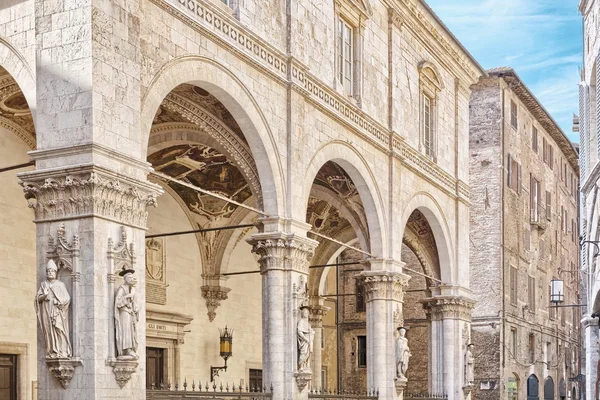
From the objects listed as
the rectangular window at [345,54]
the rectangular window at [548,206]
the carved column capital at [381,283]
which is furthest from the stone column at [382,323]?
the rectangular window at [548,206]

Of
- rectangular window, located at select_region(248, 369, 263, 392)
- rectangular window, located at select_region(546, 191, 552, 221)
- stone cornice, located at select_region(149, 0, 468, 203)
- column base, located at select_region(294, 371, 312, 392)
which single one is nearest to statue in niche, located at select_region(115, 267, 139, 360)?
stone cornice, located at select_region(149, 0, 468, 203)

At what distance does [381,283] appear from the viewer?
71.2 ft

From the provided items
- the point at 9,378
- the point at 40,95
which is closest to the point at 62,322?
the point at 40,95

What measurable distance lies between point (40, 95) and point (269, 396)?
22.1 ft

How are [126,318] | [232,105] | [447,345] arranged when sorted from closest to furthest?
[126,318]
[232,105]
[447,345]

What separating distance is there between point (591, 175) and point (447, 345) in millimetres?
5996

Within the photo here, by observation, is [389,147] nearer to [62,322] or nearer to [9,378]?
[9,378]

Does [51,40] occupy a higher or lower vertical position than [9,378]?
higher

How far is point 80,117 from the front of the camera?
11883 millimetres

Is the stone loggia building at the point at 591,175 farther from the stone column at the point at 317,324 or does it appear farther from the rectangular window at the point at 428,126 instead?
the stone column at the point at 317,324

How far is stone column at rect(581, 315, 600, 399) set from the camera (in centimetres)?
2420

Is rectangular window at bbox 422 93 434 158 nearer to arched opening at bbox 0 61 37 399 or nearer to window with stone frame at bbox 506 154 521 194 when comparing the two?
arched opening at bbox 0 61 37 399

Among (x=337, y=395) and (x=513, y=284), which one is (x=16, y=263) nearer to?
(x=337, y=395)

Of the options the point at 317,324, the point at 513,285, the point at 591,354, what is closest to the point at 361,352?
the point at 317,324
